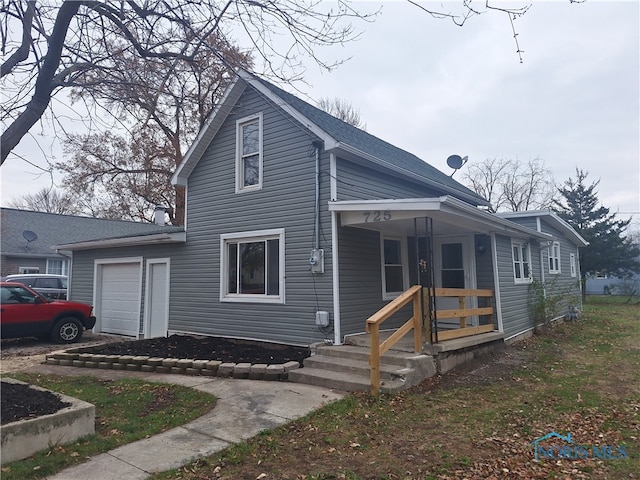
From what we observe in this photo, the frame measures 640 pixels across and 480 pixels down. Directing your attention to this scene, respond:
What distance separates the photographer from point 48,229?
23.7 m

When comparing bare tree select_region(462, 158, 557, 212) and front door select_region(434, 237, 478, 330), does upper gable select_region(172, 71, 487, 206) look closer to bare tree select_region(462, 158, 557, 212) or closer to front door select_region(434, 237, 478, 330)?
front door select_region(434, 237, 478, 330)

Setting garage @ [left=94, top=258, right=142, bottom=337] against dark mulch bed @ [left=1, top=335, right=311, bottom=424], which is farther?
garage @ [left=94, top=258, right=142, bottom=337]

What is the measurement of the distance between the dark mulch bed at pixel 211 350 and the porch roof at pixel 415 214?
272 centimetres

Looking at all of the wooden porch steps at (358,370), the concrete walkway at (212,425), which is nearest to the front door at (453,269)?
the wooden porch steps at (358,370)

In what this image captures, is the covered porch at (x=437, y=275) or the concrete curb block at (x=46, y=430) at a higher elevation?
the covered porch at (x=437, y=275)

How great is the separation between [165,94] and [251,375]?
14.7 feet

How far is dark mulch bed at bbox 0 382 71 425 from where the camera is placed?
162 inches

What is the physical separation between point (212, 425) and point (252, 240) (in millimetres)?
5139

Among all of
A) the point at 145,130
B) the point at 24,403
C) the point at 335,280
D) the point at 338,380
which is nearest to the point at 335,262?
the point at 335,280

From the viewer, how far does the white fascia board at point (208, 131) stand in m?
9.62

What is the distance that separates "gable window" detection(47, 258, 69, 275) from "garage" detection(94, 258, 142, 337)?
482 inches

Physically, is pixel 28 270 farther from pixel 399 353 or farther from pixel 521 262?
pixel 521 262

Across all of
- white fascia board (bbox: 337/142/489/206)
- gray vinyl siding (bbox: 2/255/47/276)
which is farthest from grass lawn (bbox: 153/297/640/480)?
gray vinyl siding (bbox: 2/255/47/276)

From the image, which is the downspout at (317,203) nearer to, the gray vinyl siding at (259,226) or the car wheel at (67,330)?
Result: the gray vinyl siding at (259,226)
